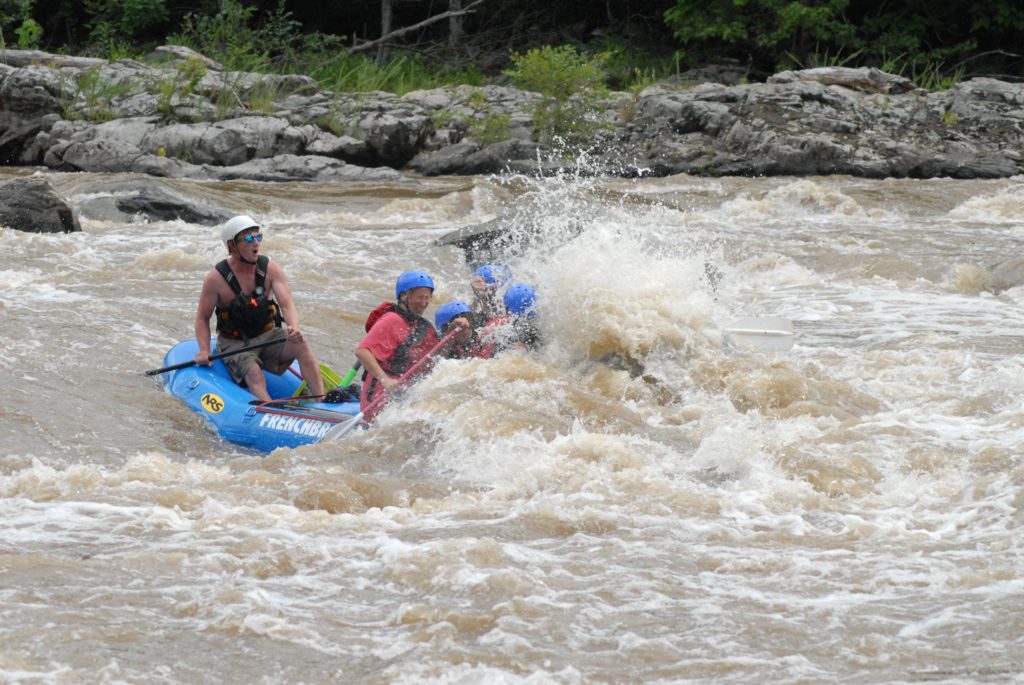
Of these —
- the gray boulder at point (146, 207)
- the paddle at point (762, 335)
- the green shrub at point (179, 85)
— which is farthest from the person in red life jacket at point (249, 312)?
the green shrub at point (179, 85)

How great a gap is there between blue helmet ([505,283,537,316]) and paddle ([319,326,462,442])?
797 mm

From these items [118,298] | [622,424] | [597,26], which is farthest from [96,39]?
[622,424]

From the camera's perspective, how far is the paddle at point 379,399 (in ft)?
21.2

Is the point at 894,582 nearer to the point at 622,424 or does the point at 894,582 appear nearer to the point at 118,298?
the point at 622,424

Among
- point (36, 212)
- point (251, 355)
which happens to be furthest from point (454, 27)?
point (251, 355)

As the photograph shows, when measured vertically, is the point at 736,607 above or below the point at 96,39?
below

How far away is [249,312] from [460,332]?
1.31 metres

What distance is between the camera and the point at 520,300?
7.66 meters

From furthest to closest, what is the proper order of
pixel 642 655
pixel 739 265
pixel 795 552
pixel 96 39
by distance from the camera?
pixel 96 39 → pixel 739 265 → pixel 795 552 → pixel 642 655

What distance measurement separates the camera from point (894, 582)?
4.50 meters

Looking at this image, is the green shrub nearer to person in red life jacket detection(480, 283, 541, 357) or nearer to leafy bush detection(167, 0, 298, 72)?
leafy bush detection(167, 0, 298, 72)

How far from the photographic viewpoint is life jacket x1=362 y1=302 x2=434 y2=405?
267 inches

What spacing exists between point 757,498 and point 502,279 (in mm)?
2953

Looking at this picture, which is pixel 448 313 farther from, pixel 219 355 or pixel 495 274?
pixel 219 355
